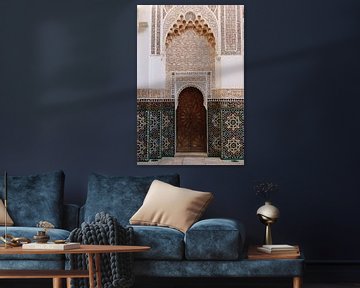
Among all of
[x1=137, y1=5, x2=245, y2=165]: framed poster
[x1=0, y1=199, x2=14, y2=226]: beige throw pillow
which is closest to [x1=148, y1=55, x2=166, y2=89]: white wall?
[x1=137, y1=5, x2=245, y2=165]: framed poster

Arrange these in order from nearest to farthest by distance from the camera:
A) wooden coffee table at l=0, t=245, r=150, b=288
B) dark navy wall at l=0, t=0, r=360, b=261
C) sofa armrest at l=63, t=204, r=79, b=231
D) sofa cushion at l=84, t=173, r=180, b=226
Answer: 1. wooden coffee table at l=0, t=245, r=150, b=288
2. sofa cushion at l=84, t=173, r=180, b=226
3. sofa armrest at l=63, t=204, r=79, b=231
4. dark navy wall at l=0, t=0, r=360, b=261

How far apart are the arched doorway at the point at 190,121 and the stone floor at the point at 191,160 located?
0.05 metres

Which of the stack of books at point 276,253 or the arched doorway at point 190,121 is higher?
the arched doorway at point 190,121

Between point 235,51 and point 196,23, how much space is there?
44 cm

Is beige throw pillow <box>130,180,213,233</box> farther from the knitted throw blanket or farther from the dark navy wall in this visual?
the dark navy wall

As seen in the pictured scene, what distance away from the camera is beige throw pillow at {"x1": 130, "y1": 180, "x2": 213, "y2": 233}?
581cm

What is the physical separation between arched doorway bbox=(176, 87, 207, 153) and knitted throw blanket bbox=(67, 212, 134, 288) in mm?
1680

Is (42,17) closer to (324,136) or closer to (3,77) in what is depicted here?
(3,77)

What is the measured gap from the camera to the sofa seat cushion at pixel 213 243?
5398 millimetres

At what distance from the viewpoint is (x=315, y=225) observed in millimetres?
6762

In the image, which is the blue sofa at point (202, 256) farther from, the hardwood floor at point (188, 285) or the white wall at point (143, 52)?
the white wall at point (143, 52)

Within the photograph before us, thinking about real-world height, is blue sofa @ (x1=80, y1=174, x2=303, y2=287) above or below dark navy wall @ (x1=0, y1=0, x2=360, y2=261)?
below

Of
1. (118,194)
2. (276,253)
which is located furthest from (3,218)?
(276,253)

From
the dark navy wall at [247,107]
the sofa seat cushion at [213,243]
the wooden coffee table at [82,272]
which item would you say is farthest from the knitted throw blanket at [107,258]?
the dark navy wall at [247,107]
